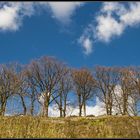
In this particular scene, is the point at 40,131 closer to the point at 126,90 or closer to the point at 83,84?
the point at 126,90

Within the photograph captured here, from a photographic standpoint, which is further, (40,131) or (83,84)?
(83,84)

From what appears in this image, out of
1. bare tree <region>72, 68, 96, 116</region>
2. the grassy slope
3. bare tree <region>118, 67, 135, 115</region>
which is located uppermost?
bare tree <region>72, 68, 96, 116</region>

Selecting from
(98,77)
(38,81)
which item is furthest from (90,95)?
(38,81)

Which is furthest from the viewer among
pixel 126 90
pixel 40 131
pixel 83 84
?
pixel 83 84

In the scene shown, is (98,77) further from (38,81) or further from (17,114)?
(17,114)

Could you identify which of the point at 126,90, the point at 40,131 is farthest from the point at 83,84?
the point at 40,131

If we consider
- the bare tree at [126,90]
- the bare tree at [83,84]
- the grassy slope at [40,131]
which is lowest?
the grassy slope at [40,131]

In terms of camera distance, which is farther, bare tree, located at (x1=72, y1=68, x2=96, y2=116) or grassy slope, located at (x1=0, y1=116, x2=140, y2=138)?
bare tree, located at (x1=72, y1=68, x2=96, y2=116)

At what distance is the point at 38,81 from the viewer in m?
64.9

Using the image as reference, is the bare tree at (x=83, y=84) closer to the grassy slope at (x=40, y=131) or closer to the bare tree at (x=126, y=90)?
the bare tree at (x=126, y=90)

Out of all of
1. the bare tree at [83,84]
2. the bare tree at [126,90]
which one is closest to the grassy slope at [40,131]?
the bare tree at [126,90]

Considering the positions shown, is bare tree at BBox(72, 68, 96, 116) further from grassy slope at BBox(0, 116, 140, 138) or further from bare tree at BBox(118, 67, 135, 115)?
grassy slope at BBox(0, 116, 140, 138)

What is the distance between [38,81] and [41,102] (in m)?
51.5

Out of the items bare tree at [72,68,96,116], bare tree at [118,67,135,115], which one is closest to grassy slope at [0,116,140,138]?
bare tree at [118,67,135,115]
